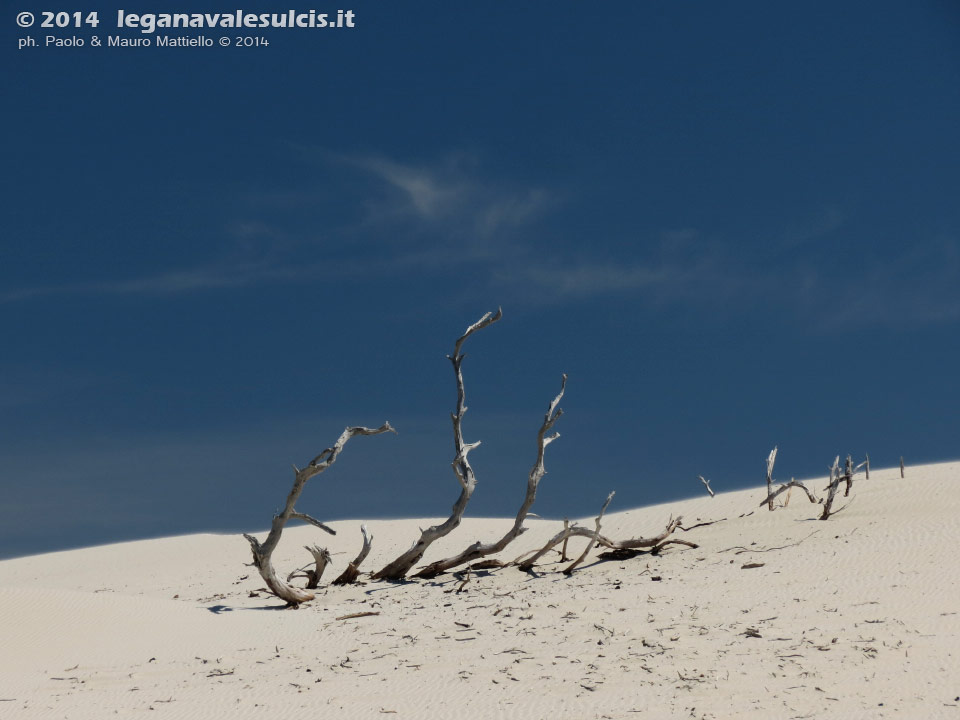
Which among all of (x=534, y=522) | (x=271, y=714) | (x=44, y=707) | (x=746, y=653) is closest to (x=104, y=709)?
(x=44, y=707)

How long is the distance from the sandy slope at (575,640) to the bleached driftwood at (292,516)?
308 millimetres

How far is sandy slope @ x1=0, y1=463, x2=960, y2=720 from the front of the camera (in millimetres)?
7152

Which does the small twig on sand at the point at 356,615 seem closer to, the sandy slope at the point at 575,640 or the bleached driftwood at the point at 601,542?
the sandy slope at the point at 575,640

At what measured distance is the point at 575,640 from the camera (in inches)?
348

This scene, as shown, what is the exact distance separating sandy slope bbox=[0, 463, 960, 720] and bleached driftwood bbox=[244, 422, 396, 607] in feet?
1.01

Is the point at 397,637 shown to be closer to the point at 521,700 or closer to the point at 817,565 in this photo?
the point at 521,700

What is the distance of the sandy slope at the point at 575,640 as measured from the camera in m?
7.15

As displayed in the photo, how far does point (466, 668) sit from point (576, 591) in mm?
3749

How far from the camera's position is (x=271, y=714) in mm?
7203

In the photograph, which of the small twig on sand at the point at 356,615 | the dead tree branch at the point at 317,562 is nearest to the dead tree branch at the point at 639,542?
the small twig on sand at the point at 356,615

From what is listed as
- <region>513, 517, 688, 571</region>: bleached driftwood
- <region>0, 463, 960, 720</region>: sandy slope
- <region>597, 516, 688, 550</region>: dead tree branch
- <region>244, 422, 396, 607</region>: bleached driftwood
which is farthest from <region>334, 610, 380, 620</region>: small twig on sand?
<region>597, 516, 688, 550</region>: dead tree branch

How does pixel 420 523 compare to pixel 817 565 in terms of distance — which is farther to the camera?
pixel 420 523

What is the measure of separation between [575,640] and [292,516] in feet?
18.7

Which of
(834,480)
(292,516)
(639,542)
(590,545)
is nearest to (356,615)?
(292,516)
